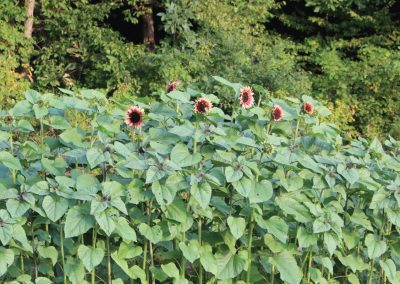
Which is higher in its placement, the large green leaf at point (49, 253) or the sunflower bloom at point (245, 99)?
the sunflower bloom at point (245, 99)

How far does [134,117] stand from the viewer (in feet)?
10.2

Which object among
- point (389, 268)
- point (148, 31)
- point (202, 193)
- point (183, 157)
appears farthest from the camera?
point (148, 31)

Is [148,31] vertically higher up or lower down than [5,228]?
lower down

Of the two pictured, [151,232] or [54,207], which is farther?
[151,232]

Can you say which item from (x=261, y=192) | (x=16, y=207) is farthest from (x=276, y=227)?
(x=16, y=207)

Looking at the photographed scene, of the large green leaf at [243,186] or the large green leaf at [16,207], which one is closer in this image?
the large green leaf at [16,207]

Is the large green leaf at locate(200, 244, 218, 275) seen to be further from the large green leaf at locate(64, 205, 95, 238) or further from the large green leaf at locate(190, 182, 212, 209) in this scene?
the large green leaf at locate(64, 205, 95, 238)

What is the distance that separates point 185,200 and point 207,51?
229 inches

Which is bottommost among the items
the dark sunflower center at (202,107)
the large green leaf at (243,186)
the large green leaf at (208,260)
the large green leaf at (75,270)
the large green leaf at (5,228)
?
the large green leaf at (75,270)

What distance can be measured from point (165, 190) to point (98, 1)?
790 cm

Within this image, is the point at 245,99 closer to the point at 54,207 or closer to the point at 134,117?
the point at 134,117

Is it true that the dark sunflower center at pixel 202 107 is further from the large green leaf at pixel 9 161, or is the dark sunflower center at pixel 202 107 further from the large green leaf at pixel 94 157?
the large green leaf at pixel 9 161

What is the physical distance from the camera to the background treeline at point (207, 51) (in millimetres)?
8719

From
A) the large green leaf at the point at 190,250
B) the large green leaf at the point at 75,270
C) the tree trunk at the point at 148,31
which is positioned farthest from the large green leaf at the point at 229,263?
the tree trunk at the point at 148,31
